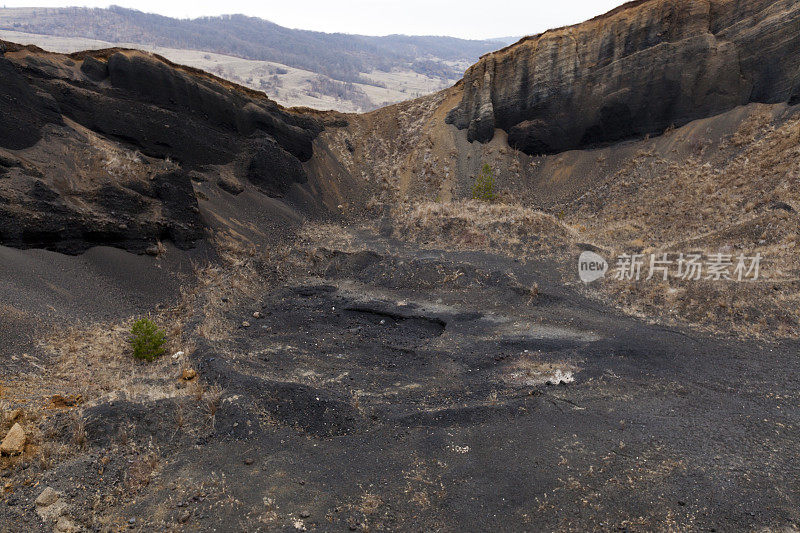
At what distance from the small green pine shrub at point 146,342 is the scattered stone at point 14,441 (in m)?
3.56

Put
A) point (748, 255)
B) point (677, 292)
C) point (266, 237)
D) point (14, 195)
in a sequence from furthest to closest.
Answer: point (266, 237) < point (748, 255) < point (677, 292) < point (14, 195)

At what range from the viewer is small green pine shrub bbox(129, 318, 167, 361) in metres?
9.89

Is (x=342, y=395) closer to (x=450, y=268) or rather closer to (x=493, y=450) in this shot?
(x=493, y=450)

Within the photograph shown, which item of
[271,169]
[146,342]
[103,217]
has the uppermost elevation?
[271,169]

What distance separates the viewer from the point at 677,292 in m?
13.4

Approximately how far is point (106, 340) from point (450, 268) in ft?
39.9

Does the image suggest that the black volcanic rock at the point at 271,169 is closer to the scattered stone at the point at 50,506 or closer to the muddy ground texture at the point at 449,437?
the muddy ground texture at the point at 449,437

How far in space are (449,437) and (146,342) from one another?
26.4 feet

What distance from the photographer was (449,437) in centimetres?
777

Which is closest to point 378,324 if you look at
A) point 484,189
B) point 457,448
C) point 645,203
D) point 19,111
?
point 457,448

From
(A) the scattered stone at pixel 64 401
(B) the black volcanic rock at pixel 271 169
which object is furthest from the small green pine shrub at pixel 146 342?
(B) the black volcanic rock at pixel 271 169

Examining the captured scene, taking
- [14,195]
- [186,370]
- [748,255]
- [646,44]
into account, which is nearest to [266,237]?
[14,195]

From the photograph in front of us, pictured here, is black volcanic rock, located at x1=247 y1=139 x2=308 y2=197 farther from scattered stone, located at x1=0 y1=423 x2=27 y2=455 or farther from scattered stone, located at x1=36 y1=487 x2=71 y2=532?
scattered stone, located at x1=36 y1=487 x2=71 y2=532

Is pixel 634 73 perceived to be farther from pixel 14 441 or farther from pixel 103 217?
pixel 14 441
